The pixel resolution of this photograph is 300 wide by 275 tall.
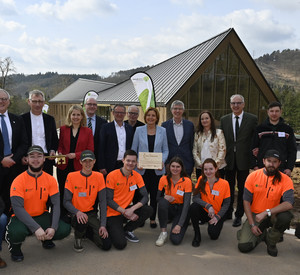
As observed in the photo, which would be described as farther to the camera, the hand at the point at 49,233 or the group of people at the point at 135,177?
the group of people at the point at 135,177

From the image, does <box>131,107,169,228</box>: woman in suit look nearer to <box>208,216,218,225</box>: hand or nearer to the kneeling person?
the kneeling person

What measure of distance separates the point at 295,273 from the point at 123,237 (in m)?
2.21

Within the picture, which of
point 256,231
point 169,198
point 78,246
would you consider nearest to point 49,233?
point 78,246

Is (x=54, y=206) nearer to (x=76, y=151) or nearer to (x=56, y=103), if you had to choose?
(x=76, y=151)

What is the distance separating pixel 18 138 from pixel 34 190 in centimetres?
101

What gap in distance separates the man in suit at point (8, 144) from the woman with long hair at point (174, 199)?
88.7 inches

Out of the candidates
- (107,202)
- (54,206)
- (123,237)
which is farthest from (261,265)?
(54,206)

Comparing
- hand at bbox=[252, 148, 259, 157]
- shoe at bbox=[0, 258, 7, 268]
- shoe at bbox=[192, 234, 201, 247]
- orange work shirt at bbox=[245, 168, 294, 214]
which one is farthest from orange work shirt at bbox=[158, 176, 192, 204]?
shoe at bbox=[0, 258, 7, 268]

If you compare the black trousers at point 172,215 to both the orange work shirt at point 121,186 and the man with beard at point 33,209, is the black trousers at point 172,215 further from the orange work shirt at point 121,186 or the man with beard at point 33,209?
the man with beard at point 33,209

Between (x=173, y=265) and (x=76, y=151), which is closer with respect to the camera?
(x=173, y=265)

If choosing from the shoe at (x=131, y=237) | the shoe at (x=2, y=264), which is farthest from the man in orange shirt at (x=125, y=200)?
the shoe at (x=2, y=264)

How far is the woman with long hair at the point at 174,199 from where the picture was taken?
4175mm

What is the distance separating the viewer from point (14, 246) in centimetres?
350

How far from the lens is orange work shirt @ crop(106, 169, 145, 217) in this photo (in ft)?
13.9
